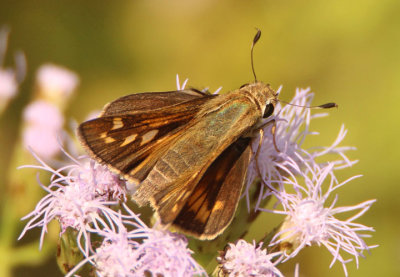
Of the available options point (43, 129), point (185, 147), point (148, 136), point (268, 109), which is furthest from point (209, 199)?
point (43, 129)

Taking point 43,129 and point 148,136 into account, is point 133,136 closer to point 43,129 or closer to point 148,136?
point 148,136

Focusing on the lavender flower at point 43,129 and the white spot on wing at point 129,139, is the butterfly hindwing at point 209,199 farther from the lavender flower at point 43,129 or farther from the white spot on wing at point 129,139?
the lavender flower at point 43,129

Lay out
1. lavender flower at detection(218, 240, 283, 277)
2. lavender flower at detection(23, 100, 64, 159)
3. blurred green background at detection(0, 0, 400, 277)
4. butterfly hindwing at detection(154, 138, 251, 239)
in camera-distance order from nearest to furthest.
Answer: butterfly hindwing at detection(154, 138, 251, 239)
lavender flower at detection(218, 240, 283, 277)
lavender flower at detection(23, 100, 64, 159)
blurred green background at detection(0, 0, 400, 277)

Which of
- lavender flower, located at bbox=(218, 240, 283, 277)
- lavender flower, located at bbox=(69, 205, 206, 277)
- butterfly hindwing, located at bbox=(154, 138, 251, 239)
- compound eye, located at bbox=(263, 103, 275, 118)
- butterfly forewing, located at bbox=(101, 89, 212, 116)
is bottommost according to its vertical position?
lavender flower, located at bbox=(69, 205, 206, 277)

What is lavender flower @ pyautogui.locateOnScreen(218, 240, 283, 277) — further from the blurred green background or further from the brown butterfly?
the blurred green background

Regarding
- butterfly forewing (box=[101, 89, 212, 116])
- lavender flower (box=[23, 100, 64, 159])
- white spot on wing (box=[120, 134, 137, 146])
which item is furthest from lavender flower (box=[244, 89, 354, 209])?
lavender flower (box=[23, 100, 64, 159])

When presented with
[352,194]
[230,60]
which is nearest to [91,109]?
[230,60]

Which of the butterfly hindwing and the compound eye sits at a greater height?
the compound eye
